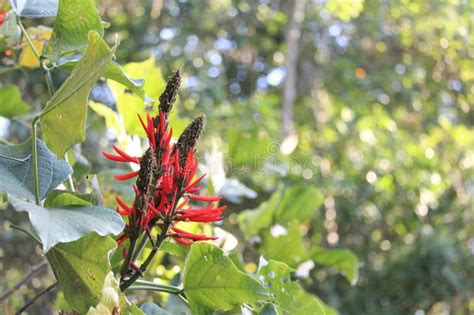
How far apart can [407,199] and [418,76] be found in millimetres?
1070

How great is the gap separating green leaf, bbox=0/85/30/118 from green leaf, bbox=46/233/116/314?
1.81 ft

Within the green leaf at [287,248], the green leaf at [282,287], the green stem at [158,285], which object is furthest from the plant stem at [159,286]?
the green leaf at [287,248]

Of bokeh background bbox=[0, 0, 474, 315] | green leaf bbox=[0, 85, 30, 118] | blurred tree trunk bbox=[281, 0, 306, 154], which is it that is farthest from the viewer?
blurred tree trunk bbox=[281, 0, 306, 154]

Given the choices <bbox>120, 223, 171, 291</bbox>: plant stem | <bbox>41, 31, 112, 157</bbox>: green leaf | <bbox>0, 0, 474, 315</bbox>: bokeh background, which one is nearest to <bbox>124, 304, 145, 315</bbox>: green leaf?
<bbox>120, 223, 171, 291</bbox>: plant stem

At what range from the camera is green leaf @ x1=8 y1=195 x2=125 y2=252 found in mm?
476

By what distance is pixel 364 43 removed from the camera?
439cm

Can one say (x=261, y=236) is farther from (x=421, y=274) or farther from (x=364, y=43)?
(x=364, y=43)

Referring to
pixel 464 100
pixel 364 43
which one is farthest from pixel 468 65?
pixel 364 43

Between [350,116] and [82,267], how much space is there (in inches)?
146

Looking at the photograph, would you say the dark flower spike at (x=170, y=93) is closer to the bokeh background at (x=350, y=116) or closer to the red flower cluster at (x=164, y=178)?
the red flower cluster at (x=164, y=178)

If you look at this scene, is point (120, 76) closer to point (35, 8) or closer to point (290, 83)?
point (35, 8)

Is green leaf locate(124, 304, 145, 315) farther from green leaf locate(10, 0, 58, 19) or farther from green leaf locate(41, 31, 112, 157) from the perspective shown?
green leaf locate(10, 0, 58, 19)

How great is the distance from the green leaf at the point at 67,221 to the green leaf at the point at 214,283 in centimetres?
13

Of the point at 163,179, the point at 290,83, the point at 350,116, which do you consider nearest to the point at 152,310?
the point at 163,179
